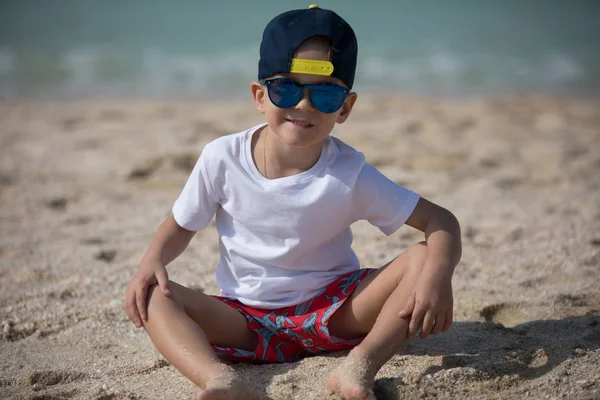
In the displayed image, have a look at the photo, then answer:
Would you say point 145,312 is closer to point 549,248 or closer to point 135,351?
point 135,351

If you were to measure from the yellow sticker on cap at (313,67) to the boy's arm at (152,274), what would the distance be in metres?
0.68

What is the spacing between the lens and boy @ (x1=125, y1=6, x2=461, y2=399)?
194 cm

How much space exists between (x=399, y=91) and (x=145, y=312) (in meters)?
7.85

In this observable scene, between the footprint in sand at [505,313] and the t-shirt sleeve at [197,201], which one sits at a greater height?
the t-shirt sleeve at [197,201]

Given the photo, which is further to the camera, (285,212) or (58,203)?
(58,203)

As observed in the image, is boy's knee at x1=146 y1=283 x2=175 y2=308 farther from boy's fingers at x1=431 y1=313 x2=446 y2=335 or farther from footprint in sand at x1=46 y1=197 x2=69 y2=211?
footprint in sand at x1=46 y1=197 x2=69 y2=211

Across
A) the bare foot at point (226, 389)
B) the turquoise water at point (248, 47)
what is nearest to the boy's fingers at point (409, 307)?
the bare foot at point (226, 389)

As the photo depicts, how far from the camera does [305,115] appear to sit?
2004 mm

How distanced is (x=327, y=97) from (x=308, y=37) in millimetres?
183

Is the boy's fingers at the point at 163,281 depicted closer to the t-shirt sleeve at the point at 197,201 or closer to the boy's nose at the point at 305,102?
the t-shirt sleeve at the point at 197,201

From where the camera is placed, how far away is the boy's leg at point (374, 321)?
1809 millimetres

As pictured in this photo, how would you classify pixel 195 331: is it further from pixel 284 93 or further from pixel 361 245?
pixel 361 245

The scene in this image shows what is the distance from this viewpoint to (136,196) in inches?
169

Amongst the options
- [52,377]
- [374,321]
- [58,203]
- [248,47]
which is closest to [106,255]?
[58,203]
